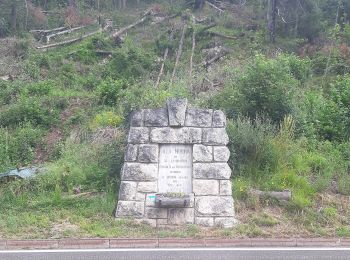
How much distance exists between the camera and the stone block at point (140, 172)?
979 cm

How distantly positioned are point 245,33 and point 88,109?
1113 cm

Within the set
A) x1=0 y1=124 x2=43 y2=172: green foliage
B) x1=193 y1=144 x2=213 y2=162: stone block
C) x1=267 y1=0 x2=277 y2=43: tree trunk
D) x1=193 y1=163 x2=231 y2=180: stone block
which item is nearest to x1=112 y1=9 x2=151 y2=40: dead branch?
x1=267 y1=0 x2=277 y2=43: tree trunk

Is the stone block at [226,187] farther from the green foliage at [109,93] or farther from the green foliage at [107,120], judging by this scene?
the green foliage at [109,93]

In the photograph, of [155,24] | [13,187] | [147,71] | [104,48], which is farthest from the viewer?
[155,24]

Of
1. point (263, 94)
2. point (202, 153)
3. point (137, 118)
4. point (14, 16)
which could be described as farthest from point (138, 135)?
point (14, 16)

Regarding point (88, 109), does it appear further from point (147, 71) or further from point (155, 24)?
point (155, 24)

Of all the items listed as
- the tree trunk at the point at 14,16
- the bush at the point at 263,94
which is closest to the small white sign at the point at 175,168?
the bush at the point at 263,94

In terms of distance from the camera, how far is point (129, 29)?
28156 mm

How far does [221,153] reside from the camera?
33.2 ft

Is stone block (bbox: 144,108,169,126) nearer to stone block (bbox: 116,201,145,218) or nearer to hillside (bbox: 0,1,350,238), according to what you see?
hillside (bbox: 0,1,350,238)

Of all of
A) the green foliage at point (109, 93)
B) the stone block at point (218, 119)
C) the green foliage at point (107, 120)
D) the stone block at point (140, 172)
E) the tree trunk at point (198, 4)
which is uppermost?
the tree trunk at point (198, 4)

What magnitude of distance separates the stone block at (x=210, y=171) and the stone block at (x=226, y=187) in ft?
0.28

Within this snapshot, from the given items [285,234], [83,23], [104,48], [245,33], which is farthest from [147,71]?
[285,234]

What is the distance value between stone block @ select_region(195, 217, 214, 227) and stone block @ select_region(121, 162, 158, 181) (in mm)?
1139
